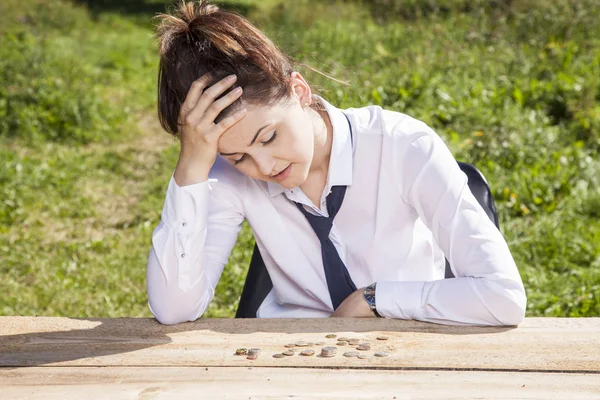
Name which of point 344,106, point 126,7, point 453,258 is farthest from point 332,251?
point 126,7

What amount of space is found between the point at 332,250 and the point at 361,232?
11 cm

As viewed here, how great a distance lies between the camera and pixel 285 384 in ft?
5.38

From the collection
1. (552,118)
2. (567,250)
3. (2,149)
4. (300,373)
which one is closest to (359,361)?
(300,373)

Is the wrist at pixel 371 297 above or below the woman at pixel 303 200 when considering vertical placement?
below

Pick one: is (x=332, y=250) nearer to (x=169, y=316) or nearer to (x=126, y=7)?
(x=169, y=316)

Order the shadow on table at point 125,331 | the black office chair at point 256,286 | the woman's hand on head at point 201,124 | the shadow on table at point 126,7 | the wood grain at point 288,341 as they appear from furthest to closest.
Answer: the shadow on table at point 126,7 → the black office chair at point 256,286 → the woman's hand on head at point 201,124 → the shadow on table at point 125,331 → the wood grain at point 288,341

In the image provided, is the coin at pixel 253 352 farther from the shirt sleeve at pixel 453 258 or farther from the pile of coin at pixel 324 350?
the shirt sleeve at pixel 453 258

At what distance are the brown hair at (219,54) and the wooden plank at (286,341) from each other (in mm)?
573

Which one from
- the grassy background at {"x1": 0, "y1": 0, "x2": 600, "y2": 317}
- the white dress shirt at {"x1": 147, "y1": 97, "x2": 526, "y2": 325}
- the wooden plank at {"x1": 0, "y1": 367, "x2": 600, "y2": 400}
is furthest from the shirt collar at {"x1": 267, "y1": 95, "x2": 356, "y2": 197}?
the grassy background at {"x1": 0, "y1": 0, "x2": 600, "y2": 317}

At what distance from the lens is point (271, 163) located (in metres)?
2.12

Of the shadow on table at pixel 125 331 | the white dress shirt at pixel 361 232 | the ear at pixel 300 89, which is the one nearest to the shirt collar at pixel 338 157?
the white dress shirt at pixel 361 232

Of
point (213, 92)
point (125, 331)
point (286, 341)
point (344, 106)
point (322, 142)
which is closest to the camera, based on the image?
point (286, 341)

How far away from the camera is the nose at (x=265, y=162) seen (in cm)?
211

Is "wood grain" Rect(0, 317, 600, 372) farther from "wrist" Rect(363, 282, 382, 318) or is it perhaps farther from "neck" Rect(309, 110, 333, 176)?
"neck" Rect(309, 110, 333, 176)
